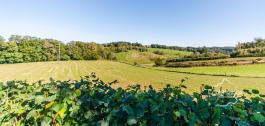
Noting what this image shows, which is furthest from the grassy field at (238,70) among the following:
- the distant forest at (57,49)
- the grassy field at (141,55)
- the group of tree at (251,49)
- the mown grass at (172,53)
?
the distant forest at (57,49)

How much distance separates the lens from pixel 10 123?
11.0 ft

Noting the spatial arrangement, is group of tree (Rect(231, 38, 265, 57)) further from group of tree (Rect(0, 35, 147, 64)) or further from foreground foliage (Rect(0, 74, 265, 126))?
foreground foliage (Rect(0, 74, 265, 126))

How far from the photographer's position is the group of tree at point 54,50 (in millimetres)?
106000

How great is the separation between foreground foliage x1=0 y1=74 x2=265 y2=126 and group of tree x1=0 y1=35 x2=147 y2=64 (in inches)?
3996

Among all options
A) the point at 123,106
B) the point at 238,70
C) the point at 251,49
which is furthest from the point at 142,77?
the point at 123,106

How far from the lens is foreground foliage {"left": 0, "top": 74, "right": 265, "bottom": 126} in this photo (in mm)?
2471

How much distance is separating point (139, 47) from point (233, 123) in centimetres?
10808

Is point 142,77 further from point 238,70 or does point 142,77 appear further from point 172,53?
point 172,53

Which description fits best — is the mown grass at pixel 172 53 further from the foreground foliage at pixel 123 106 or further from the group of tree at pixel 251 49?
the foreground foliage at pixel 123 106

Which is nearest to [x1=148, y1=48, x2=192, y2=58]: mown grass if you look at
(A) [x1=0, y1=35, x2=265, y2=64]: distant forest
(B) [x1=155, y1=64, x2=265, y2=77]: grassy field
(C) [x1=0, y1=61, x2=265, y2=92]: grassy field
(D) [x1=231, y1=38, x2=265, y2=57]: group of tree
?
(A) [x1=0, y1=35, x2=265, y2=64]: distant forest

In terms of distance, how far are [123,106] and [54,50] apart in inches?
4619

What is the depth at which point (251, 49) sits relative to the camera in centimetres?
7138

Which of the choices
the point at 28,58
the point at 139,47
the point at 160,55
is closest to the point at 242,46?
the point at 160,55

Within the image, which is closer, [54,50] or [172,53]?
[172,53]
